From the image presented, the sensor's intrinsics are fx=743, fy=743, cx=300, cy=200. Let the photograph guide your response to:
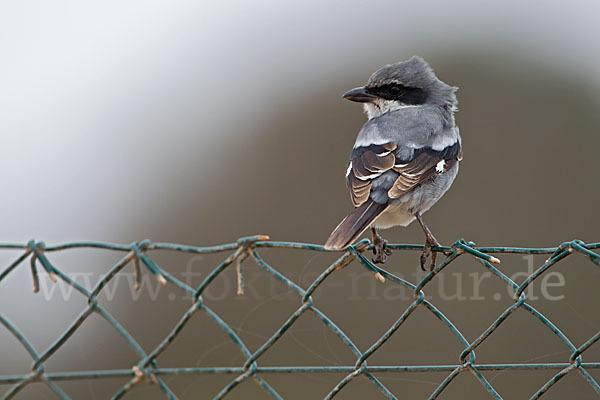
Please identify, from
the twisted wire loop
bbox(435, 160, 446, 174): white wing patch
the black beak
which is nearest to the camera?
the twisted wire loop

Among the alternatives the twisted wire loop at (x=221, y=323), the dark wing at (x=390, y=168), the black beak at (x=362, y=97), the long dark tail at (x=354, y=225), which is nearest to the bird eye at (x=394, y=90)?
the black beak at (x=362, y=97)

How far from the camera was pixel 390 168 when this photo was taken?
394 cm

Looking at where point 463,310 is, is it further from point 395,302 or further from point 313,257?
point 313,257

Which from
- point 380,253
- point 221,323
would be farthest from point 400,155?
point 221,323

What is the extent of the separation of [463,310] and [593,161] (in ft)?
11.9

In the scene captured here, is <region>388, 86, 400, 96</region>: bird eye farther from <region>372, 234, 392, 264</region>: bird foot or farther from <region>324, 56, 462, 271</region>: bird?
<region>372, 234, 392, 264</region>: bird foot

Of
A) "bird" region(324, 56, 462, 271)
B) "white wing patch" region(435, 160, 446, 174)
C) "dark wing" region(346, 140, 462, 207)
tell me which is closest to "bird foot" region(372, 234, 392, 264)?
"bird" region(324, 56, 462, 271)

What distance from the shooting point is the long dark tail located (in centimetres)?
294

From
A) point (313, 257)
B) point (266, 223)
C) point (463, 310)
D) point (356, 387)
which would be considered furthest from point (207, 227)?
point (356, 387)

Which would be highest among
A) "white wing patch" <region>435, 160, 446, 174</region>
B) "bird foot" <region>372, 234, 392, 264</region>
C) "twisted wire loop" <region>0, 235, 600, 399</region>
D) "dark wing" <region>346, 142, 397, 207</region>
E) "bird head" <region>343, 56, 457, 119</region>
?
"bird head" <region>343, 56, 457, 119</region>

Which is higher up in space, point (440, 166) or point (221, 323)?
point (440, 166)

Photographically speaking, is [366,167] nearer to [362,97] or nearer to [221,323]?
[362,97]

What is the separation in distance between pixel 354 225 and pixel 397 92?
6.39 ft

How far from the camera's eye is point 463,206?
28.7ft
